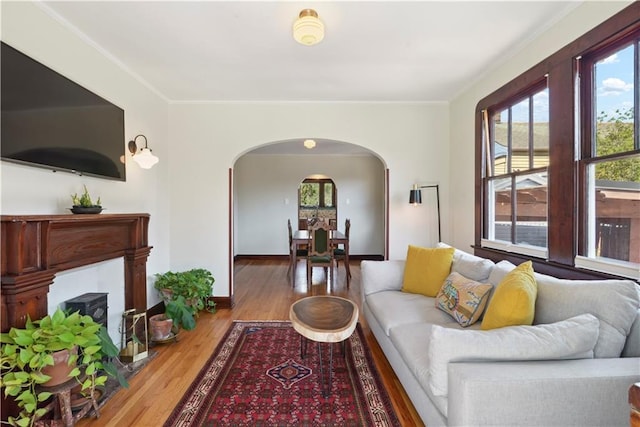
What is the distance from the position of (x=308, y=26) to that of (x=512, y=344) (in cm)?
206

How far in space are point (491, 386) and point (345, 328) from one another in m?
0.95

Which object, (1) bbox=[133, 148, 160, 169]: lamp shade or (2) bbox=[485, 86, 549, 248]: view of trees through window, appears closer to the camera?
(2) bbox=[485, 86, 549, 248]: view of trees through window

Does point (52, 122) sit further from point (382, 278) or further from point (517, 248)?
point (517, 248)

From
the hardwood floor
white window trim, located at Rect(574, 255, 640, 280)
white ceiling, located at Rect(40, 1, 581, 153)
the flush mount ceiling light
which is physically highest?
white ceiling, located at Rect(40, 1, 581, 153)

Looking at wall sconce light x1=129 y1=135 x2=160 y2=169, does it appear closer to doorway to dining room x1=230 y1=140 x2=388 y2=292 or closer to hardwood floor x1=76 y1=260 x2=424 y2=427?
hardwood floor x1=76 y1=260 x2=424 y2=427

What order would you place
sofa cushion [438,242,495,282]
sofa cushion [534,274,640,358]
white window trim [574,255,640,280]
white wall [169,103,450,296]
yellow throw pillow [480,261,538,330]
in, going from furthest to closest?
white wall [169,103,450,296], sofa cushion [438,242,495,282], white window trim [574,255,640,280], yellow throw pillow [480,261,538,330], sofa cushion [534,274,640,358]

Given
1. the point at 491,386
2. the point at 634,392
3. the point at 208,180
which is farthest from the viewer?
the point at 208,180

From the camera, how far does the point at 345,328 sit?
6.35 feet

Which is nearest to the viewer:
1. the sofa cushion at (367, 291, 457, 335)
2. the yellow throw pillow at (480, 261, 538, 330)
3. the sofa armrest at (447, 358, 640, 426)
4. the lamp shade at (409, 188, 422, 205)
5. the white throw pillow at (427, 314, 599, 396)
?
the sofa armrest at (447, 358, 640, 426)

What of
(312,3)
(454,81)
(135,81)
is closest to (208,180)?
(135,81)

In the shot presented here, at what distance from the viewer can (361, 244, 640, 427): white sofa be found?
3.74 feet

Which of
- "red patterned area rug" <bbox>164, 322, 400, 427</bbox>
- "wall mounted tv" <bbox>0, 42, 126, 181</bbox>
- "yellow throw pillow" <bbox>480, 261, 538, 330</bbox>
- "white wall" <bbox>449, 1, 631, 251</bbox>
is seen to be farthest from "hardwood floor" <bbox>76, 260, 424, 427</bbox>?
"white wall" <bbox>449, 1, 631, 251</bbox>

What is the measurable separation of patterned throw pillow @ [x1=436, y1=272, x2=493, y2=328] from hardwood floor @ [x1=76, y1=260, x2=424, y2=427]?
639 mm

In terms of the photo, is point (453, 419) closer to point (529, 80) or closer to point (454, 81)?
point (529, 80)
